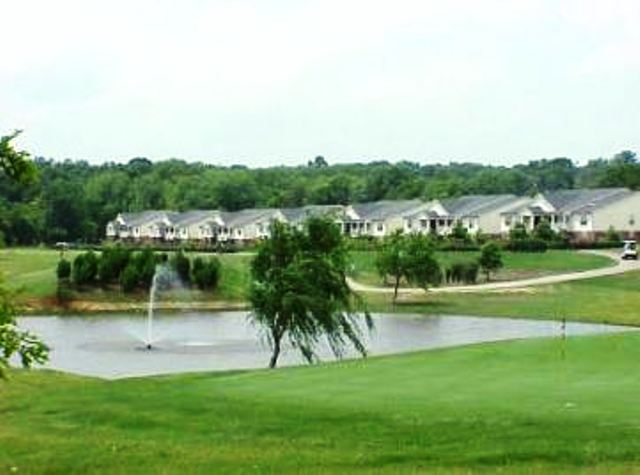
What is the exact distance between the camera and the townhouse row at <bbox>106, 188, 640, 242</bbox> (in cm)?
12769

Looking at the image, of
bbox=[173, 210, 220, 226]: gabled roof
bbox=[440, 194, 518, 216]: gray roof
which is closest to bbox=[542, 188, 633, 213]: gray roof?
bbox=[440, 194, 518, 216]: gray roof

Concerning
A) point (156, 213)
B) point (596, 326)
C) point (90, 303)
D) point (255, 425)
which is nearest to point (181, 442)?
point (255, 425)

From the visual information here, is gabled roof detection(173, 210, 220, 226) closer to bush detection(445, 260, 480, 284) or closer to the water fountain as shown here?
the water fountain

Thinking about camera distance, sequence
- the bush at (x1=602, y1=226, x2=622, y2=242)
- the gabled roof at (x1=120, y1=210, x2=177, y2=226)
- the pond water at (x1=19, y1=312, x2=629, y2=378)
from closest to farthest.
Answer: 1. the pond water at (x1=19, y1=312, x2=629, y2=378)
2. the bush at (x1=602, y1=226, x2=622, y2=242)
3. the gabled roof at (x1=120, y1=210, x2=177, y2=226)

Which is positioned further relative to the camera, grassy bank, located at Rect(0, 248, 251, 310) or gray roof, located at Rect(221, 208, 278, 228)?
gray roof, located at Rect(221, 208, 278, 228)

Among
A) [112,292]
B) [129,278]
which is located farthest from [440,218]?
[112,292]

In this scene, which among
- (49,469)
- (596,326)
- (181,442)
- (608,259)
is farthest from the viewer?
(608,259)

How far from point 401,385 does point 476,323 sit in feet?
136

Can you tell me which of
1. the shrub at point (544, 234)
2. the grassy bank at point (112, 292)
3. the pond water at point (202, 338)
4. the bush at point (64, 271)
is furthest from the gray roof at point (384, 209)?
the pond water at point (202, 338)

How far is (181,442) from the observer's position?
1714 cm

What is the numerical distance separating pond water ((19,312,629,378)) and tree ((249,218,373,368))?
6.68 feet

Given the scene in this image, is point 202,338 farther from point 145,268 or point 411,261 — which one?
point 145,268

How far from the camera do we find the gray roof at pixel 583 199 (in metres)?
Answer: 128

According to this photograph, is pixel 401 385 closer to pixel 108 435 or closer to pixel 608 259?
pixel 108 435
